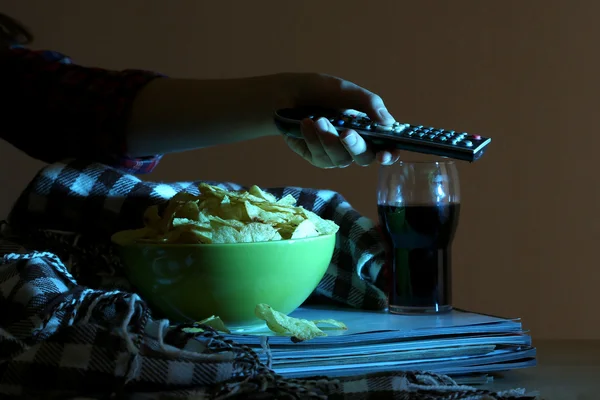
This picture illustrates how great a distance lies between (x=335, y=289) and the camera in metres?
0.83

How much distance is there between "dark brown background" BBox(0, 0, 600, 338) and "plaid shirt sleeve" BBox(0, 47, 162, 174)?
92cm

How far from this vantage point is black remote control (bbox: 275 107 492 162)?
0.71 meters

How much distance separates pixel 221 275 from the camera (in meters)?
0.69

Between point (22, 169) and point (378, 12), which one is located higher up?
point (378, 12)

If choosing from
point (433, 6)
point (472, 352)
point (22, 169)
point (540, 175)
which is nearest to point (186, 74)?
point (22, 169)

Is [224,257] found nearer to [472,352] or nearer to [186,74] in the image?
[472,352]

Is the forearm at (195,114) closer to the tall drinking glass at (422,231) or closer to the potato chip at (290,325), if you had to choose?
the tall drinking glass at (422,231)

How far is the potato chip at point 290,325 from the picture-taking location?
2.07 feet

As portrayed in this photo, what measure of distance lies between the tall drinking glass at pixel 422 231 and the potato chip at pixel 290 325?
110mm

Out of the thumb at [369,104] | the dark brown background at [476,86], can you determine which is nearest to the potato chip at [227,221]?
the thumb at [369,104]

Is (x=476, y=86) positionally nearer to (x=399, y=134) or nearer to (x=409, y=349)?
(x=399, y=134)

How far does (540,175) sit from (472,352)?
4.49 feet

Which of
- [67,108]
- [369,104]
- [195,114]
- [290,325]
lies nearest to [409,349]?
[290,325]

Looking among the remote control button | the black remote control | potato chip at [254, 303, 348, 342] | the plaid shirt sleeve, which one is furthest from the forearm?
potato chip at [254, 303, 348, 342]
